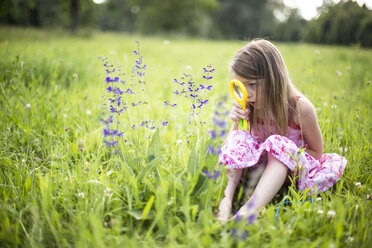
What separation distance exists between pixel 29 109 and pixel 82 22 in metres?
37.9

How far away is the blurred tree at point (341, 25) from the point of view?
4.05 meters

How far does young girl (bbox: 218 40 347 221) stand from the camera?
5.83 feet

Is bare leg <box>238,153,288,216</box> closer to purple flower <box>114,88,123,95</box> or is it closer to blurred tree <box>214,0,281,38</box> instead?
purple flower <box>114,88,123,95</box>

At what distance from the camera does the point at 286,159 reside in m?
1.69

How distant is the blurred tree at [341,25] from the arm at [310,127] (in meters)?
2.64

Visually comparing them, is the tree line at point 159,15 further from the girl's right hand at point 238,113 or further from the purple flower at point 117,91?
the purple flower at point 117,91

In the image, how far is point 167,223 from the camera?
1.43 meters

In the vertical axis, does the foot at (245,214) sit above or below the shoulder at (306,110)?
below

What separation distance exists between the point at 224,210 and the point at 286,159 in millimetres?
555

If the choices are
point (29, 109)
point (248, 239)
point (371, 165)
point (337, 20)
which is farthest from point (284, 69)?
point (337, 20)

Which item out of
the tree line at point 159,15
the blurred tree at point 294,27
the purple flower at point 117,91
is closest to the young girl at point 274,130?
the blurred tree at point 294,27

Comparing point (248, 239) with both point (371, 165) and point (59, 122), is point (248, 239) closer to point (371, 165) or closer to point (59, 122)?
point (371, 165)

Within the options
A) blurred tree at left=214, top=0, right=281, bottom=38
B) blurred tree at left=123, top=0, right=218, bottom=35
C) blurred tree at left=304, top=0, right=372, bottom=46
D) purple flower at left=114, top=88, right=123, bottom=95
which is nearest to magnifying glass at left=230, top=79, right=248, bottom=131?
purple flower at left=114, top=88, right=123, bottom=95

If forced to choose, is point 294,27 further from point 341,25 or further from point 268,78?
point 268,78
